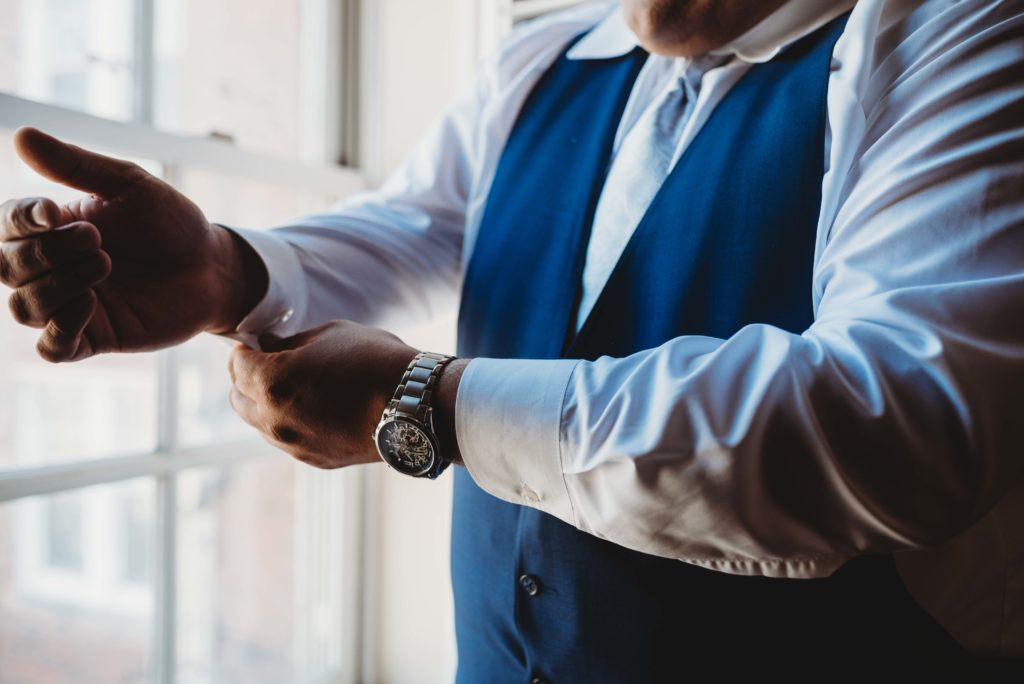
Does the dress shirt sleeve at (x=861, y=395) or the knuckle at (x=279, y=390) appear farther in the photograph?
the knuckle at (x=279, y=390)

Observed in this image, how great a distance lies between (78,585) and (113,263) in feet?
3.17

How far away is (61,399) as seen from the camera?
1304mm

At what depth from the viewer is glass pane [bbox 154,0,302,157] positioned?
1.46 m

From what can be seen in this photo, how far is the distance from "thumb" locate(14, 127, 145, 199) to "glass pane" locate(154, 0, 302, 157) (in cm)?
76

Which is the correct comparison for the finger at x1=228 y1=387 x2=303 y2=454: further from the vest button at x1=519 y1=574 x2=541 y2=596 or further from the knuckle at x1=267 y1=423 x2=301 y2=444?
the vest button at x1=519 y1=574 x2=541 y2=596

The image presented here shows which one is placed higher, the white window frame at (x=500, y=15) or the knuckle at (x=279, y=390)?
the white window frame at (x=500, y=15)

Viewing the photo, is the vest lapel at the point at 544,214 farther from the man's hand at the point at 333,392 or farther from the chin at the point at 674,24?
the man's hand at the point at 333,392

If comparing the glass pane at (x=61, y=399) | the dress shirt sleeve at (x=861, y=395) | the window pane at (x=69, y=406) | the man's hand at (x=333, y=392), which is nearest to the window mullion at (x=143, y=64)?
the glass pane at (x=61, y=399)

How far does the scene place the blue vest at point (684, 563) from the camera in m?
0.73

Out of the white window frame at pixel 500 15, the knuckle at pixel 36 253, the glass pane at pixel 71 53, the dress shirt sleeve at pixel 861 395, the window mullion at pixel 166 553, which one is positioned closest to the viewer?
the dress shirt sleeve at pixel 861 395

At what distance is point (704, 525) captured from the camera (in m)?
0.58

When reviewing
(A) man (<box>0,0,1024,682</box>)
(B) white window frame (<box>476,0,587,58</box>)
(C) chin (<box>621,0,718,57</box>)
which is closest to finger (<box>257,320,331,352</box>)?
(A) man (<box>0,0,1024,682</box>)

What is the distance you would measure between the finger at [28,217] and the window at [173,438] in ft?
1.74

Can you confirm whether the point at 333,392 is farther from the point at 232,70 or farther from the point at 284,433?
the point at 232,70
